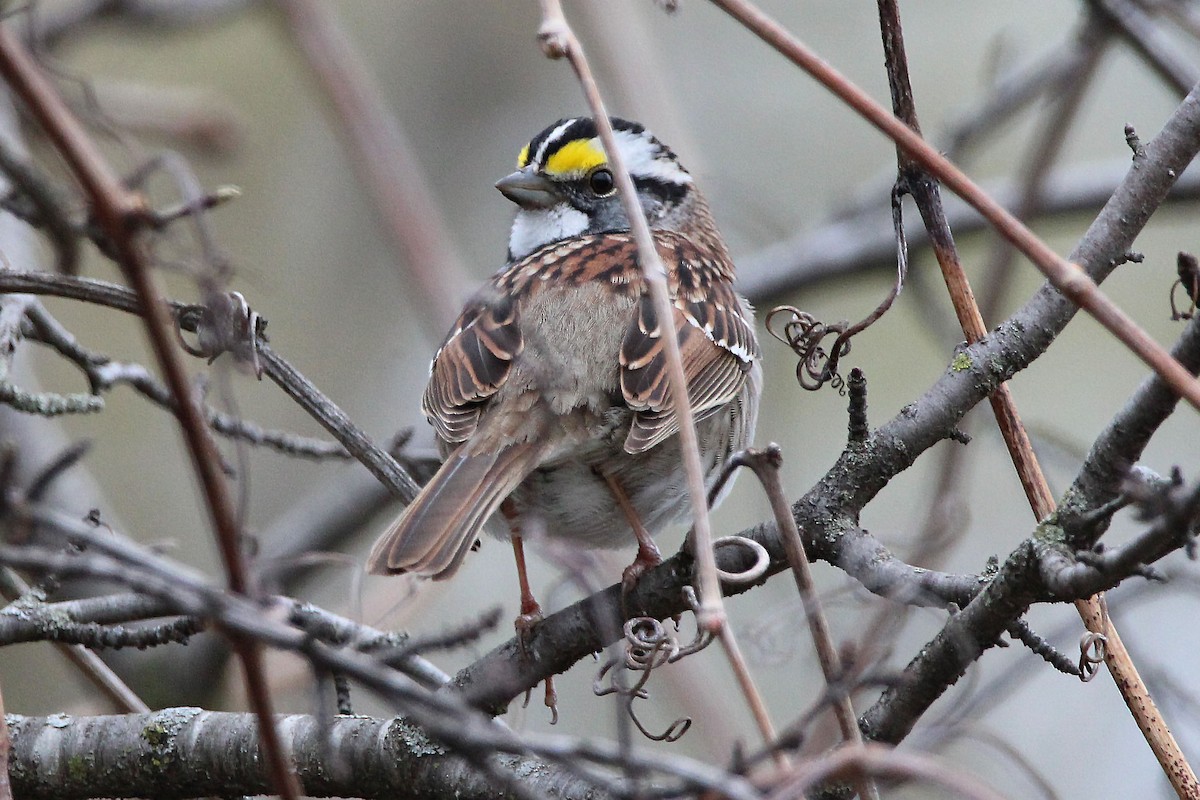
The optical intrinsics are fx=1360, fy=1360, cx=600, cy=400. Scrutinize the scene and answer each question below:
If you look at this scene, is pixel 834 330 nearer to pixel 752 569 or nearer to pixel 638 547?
pixel 752 569

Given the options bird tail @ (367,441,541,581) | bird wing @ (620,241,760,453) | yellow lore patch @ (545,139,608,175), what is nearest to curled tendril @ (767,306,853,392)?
bird wing @ (620,241,760,453)

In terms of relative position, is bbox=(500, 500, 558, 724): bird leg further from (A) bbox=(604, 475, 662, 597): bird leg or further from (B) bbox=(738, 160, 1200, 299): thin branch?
(B) bbox=(738, 160, 1200, 299): thin branch

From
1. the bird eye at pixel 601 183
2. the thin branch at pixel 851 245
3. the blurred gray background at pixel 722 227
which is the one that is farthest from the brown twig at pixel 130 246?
the blurred gray background at pixel 722 227

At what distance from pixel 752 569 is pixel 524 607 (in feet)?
4.29

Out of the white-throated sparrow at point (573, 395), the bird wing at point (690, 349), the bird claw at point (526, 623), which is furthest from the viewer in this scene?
the bird wing at point (690, 349)

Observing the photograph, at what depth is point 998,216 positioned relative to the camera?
2.00m

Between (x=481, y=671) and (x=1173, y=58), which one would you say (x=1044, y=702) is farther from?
(x=481, y=671)

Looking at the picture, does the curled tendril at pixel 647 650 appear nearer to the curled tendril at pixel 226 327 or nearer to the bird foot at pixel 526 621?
the bird foot at pixel 526 621

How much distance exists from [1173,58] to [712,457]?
1811mm

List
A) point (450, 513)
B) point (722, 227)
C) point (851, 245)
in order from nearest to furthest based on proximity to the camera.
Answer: point (450, 513) → point (851, 245) → point (722, 227)

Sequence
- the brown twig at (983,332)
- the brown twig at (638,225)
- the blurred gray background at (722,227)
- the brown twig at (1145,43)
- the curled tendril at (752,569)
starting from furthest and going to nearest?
the blurred gray background at (722,227), the brown twig at (1145,43), the brown twig at (983,332), the curled tendril at (752,569), the brown twig at (638,225)

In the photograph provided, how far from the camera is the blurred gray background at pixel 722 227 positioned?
26.0 feet

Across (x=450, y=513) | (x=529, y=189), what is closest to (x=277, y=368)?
(x=450, y=513)

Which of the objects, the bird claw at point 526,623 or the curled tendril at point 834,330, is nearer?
the curled tendril at point 834,330
